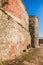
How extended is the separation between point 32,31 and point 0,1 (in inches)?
293

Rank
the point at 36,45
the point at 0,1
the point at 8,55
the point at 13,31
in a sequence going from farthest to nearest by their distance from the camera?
the point at 36,45 < the point at 0,1 < the point at 13,31 < the point at 8,55

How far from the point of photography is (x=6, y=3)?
7297 mm

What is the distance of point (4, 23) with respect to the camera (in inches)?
236

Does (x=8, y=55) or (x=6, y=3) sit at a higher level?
(x=6, y=3)

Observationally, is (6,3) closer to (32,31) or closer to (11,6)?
(11,6)

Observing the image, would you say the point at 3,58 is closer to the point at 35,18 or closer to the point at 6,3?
the point at 6,3

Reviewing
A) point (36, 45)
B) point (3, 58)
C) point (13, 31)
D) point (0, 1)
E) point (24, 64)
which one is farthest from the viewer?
point (36, 45)

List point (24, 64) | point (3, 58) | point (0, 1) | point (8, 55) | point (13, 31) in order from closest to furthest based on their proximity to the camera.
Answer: point (24, 64) → point (3, 58) → point (8, 55) → point (13, 31) → point (0, 1)

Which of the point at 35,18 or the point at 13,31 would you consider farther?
the point at 35,18

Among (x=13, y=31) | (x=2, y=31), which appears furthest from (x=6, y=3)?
(x=2, y=31)

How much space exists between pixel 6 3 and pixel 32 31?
287 inches

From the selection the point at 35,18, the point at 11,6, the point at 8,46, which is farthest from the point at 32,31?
the point at 8,46

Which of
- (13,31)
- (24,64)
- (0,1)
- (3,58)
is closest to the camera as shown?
(24,64)

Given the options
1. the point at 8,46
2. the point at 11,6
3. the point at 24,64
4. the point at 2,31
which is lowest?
the point at 24,64
